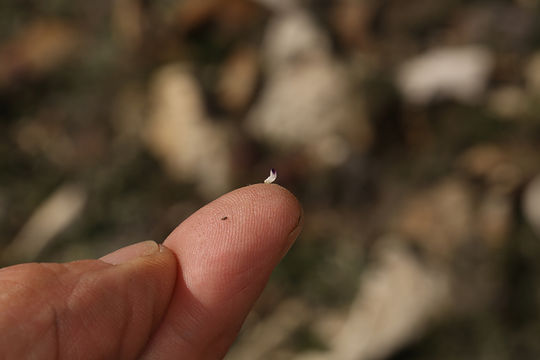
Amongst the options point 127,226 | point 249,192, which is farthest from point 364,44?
point 249,192

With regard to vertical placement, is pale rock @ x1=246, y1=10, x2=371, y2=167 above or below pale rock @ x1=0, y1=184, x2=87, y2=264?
above

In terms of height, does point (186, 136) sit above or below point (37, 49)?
below

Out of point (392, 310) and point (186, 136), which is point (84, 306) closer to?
point (392, 310)

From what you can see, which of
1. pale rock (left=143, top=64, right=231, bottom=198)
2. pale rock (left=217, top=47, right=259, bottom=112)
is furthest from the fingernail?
pale rock (left=217, top=47, right=259, bottom=112)

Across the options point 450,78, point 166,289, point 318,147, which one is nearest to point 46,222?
point 318,147

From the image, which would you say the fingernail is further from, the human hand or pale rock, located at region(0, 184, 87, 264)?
pale rock, located at region(0, 184, 87, 264)

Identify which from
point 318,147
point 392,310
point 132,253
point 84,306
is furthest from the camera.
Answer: point 318,147

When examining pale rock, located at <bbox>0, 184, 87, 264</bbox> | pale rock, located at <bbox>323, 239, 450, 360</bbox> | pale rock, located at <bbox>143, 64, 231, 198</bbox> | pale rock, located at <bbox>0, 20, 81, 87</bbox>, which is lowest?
pale rock, located at <bbox>323, 239, 450, 360</bbox>
